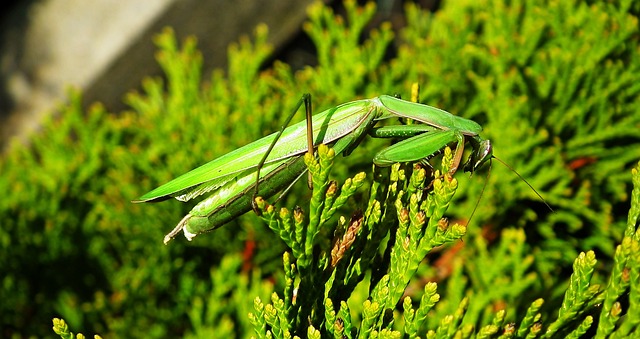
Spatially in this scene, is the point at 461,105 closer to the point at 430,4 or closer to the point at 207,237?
the point at 207,237

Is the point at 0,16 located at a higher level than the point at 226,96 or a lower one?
higher

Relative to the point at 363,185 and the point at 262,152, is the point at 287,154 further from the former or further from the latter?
the point at 363,185

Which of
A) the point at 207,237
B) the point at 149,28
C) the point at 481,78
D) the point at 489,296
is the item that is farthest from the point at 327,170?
the point at 149,28

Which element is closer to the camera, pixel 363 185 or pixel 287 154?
pixel 287 154

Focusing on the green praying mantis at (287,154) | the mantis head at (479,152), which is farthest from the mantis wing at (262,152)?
the mantis head at (479,152)

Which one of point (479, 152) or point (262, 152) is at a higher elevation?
point (262, 152)

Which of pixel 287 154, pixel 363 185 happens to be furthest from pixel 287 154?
pixel 363 185

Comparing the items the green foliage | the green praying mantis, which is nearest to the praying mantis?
the green praying mantis

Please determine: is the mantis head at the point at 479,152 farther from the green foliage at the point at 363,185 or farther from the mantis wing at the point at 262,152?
the green foliage at the point at 363,185
